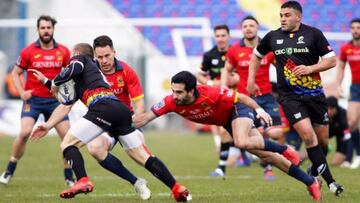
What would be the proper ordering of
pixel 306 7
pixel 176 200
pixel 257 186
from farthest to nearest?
pixel 306 7, pixel 257 186, pixel 176 200

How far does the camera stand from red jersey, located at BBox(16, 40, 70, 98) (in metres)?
12.9

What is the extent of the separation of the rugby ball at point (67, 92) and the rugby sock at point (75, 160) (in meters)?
0.66

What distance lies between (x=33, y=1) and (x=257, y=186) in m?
18.1

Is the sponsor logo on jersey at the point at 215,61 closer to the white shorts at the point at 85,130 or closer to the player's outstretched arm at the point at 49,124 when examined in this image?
the player's outstretched arm at the point at 49,124

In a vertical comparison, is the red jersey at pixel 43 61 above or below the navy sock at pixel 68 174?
above

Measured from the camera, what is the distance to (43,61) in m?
12.9

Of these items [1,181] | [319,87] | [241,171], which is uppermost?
[319,87]

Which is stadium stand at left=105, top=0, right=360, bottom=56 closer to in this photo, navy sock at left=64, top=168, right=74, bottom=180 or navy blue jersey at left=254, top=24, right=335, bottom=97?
navy sock at left=64, top=168, right=74, bottom=180

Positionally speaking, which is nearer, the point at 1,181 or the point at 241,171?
the point at 1,181

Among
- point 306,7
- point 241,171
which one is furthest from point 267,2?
point 241,171

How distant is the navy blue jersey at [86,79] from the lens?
31.9ft

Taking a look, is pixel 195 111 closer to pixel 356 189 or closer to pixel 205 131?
pixel 356 189

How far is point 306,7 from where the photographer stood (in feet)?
89.7

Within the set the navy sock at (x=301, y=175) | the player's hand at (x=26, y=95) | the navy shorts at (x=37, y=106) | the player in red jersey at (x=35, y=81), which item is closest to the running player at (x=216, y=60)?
the player in red jersey at (x=35, y=81)
